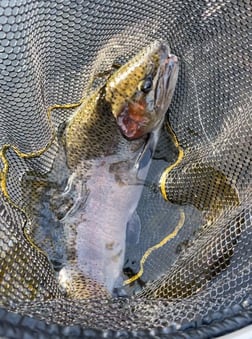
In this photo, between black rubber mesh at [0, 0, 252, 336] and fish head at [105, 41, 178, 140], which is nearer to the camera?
black rubber mesh at [0, 0, 252, 336]

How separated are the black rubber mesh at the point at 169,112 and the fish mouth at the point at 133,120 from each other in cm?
26

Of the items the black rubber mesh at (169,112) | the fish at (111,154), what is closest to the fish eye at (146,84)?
the fish at (111,154)

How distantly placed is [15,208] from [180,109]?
2.85 ft

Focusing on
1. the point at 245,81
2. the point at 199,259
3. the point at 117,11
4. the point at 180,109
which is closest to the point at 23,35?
the point at 117,11

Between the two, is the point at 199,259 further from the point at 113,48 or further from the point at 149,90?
the point at 113,48

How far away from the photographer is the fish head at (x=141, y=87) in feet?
6.49

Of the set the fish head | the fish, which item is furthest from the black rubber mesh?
the fish head

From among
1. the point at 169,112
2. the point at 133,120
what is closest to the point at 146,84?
the point at 133,120

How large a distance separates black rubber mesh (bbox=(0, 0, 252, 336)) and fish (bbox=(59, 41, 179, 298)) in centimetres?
13

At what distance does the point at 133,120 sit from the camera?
2.06 m

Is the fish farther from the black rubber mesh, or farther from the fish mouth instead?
the black rubber mesh

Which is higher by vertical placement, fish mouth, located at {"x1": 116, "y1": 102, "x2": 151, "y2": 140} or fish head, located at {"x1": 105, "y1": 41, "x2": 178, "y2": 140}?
fish head, located at {"x1": 105, "y1": 41, "x2": 178, "y2": 140}

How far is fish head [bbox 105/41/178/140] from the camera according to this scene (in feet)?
6.49

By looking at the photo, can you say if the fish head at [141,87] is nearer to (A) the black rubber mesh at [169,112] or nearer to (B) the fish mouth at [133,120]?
(B) the fish mouth at [133,120]
